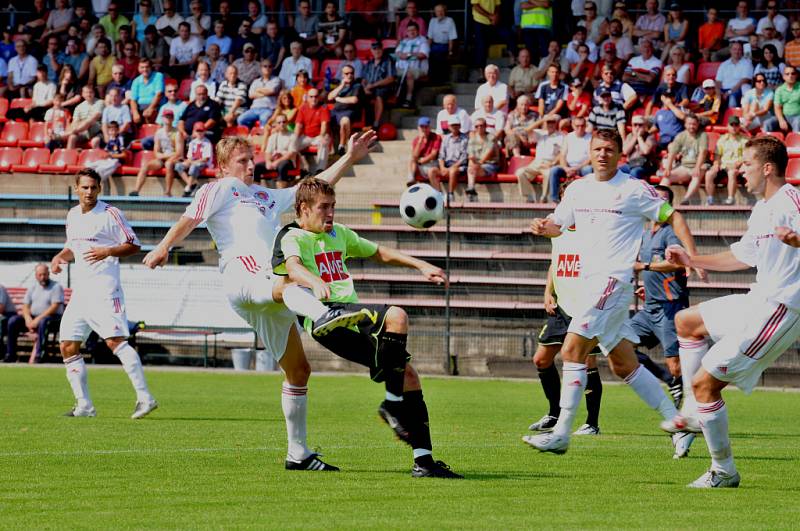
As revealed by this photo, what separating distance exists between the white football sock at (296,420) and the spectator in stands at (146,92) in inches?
785

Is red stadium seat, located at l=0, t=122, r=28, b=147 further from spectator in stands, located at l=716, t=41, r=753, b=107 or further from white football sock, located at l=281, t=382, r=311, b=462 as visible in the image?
white football sock, located at l=281, t=382, r=311, b=462

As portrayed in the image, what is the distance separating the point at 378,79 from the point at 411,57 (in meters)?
0.90

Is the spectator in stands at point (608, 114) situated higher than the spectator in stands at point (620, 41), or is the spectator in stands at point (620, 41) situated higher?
the spectator in stands at point (620, 41)

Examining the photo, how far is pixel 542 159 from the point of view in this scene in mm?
23719

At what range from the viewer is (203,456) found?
968 cm

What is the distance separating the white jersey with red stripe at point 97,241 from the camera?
13586 millimetres

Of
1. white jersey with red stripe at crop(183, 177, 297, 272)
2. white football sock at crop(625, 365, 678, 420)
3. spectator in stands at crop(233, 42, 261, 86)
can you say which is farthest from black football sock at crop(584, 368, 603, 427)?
spectator in stands at crop(233, 42, 261, 86)

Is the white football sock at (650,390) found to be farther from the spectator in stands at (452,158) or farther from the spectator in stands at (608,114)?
the spectator in stands at (452,158)

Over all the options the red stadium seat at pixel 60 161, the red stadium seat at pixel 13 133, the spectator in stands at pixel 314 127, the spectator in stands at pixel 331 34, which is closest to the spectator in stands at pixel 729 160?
the spectator in stands at pixel 314 127

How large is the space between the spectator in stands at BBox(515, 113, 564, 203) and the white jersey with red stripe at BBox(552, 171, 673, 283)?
530 inches

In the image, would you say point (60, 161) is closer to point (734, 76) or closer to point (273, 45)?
point (273, 45)

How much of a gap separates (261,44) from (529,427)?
17.8 meters

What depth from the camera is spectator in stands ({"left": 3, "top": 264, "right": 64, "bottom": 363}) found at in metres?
22.5

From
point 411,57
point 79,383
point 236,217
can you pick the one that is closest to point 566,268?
point 236,217
